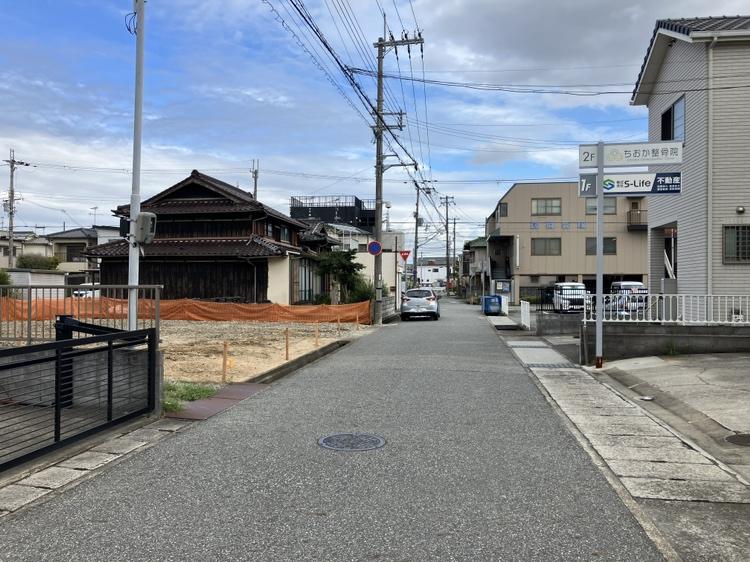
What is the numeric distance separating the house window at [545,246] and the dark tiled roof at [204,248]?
27235 millimetres

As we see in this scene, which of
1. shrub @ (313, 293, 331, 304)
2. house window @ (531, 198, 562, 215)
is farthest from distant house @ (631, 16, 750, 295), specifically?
house window @ (531, 198, 562, 215)

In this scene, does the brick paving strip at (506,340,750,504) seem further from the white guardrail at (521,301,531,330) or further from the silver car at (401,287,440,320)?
the silver car at (401,287,440,320)

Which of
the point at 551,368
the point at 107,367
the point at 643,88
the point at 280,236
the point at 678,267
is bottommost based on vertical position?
the point at 551,368

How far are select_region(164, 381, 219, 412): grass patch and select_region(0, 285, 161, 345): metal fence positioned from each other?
109 centimetres

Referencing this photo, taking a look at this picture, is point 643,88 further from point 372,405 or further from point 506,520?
point 506,520

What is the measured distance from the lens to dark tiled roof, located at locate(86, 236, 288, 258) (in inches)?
1164

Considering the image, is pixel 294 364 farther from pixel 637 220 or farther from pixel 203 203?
pixel 637 220

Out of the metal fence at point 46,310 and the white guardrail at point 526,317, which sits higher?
the metal fence at point 46,310

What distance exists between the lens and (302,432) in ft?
22.0

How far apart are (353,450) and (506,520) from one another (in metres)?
2.09

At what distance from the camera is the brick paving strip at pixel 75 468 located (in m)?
4.59

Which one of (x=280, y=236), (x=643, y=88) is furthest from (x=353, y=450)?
(x=280, y=236)

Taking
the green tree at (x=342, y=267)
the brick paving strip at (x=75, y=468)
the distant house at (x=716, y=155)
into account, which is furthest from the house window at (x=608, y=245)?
the brick paving strip at (x=75, y=468)

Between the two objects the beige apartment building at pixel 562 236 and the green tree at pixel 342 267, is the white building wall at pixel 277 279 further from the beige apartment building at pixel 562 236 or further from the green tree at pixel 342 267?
the beige apartment building at pixel 562 236
